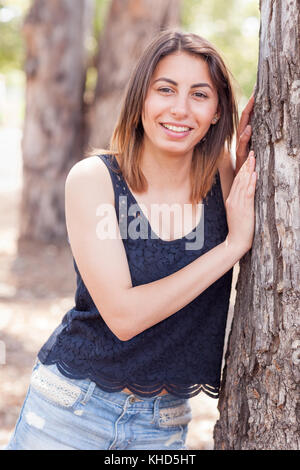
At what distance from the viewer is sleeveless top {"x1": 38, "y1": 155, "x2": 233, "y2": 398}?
1.96 meters

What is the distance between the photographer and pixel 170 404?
2.05 metres

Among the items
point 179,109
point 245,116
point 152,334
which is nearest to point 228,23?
point 245,116

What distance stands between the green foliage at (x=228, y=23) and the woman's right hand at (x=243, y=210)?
11585 millimetres

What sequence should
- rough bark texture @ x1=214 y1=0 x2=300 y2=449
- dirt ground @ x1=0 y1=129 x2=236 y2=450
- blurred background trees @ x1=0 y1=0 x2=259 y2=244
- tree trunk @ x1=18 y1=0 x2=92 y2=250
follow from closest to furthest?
rough bark texture @ x1=214 y1=0 x2=300 y2=449
dirt ground @ x1=0 y1=129 x2=236 y2=450
blurred background trees @ x1=0 y1=0 x2=259 y2=244
tree trunk @ x1=18 y1=0 x2=92 y2=250

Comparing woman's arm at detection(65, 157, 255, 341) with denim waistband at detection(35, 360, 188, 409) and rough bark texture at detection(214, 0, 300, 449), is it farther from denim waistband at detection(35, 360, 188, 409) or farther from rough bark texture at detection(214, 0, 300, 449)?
denim waistband at detection(35, 360, 188, 409)

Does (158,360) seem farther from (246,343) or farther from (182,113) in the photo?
(182,113)

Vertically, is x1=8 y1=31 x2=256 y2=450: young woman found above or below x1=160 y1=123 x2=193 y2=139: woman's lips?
below

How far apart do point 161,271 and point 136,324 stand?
0.22 m

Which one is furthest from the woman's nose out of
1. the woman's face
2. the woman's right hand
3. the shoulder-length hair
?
the woman's right hand

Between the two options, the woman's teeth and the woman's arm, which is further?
the woman's teeth

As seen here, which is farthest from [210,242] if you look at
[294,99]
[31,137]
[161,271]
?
[31,137]

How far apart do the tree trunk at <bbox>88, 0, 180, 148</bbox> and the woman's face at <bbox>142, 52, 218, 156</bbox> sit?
471cm

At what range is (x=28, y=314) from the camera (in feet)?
17.1

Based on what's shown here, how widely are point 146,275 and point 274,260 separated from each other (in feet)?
1.42
